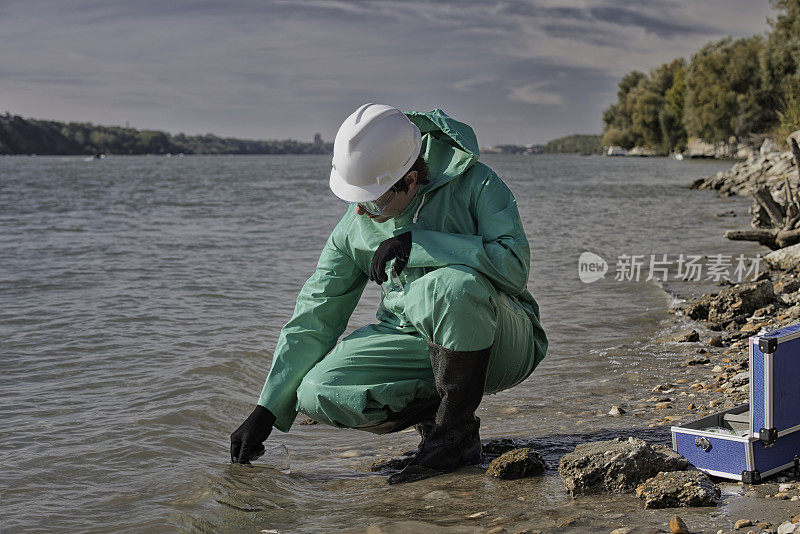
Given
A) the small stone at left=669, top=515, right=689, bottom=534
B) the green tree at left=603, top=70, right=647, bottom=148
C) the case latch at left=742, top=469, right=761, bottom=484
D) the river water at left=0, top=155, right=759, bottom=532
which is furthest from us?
the green tree at left=603, top=70, right=647, bottom=148

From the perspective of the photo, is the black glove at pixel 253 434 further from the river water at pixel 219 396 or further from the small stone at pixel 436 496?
the small stone at pixel 436 496

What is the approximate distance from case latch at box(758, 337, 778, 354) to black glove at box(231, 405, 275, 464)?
2.02 metres

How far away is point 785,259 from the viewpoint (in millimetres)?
8297

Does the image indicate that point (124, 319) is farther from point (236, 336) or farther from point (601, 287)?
point (601, 287)

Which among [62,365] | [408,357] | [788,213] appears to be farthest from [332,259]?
[788,213]

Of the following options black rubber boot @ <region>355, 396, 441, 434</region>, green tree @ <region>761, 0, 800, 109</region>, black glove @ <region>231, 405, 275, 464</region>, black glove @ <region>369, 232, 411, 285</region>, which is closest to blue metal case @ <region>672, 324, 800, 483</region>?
black rubber boot @ <region>355, 396, 441, 434</region>

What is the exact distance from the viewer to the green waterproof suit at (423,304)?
10.2ft

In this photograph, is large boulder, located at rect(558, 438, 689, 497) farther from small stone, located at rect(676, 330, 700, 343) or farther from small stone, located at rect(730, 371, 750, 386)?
small stone, located at rect(676, 330, 700, 343)

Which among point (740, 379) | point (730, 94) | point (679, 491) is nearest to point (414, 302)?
point (679, 491)

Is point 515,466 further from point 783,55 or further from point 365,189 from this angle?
point 783,55

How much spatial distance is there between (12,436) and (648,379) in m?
3.77

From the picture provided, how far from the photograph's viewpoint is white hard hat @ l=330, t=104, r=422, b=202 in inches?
125

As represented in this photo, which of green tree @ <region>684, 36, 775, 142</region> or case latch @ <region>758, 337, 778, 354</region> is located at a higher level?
green tree @ <region>684, 36, 775, 142</region>

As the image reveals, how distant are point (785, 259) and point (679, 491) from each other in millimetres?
6393
